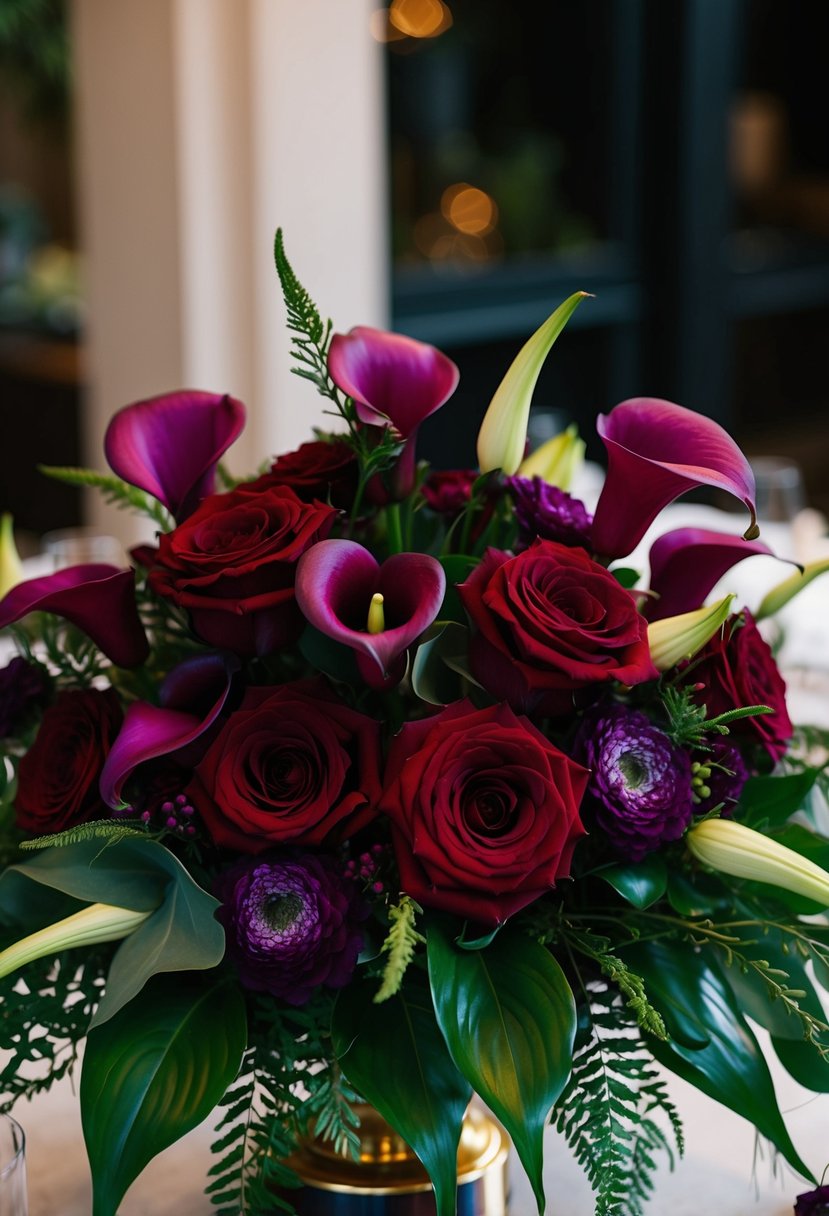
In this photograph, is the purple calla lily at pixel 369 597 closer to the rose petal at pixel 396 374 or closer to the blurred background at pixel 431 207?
the rose petal at pixel 396 374

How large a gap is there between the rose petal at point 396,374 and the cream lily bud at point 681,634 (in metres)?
0.12

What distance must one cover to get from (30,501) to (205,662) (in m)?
2.88

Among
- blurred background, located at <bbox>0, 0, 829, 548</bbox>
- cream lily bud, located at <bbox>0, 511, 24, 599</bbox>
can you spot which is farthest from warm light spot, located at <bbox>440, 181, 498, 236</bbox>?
cream lily bud, located at <bbox>0, 511, 24, 599</bbox>

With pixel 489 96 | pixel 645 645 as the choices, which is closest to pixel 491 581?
pixel 645 645

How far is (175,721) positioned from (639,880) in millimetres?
175

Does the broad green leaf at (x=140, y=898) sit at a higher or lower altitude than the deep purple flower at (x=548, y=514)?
lower

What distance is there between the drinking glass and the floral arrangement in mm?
19

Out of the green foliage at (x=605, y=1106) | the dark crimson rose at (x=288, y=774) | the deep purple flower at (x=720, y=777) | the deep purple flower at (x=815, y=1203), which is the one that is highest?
the dark crimson rose at (x=288, y=774)

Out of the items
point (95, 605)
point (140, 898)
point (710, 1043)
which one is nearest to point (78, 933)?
point (140, 898)

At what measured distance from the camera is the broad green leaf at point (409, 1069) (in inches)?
18.9

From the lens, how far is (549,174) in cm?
294

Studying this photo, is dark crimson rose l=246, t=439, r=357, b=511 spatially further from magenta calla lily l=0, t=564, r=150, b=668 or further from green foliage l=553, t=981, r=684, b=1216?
green foliage l=553, t=981, r=684, b=1216

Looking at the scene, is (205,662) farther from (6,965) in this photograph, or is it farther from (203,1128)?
(203,1128)

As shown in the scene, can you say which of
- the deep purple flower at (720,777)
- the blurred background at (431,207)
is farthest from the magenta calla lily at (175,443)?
the blurred background at (431,207)
